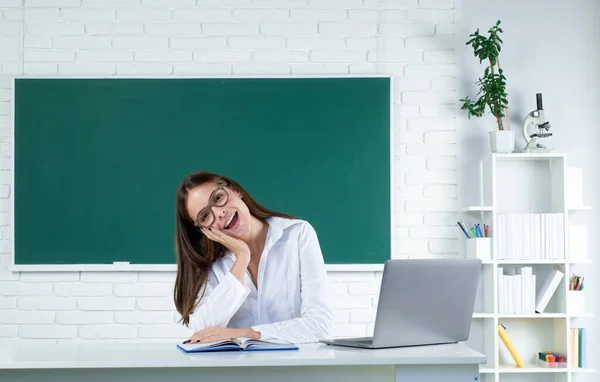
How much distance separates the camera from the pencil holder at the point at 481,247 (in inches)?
155

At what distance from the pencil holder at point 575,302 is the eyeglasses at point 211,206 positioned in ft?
7.24

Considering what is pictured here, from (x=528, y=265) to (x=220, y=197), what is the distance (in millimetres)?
2211

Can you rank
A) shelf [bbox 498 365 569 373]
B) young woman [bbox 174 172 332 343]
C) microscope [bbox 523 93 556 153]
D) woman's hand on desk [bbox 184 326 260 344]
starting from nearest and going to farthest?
woman's hand on desk [bbox 184 326 260 344] < young woman [bbox 174 172 332 343] < shelf [bbox 498 365 569 373] < microscope [bbox 523 93 556 153]

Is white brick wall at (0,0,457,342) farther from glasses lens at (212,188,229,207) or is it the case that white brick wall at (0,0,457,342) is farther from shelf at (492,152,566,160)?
glasses lens at (212,188,229,207)

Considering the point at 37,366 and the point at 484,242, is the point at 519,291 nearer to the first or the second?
the point at 484,242

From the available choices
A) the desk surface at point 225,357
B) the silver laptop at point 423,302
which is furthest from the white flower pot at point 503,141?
the desk surface at point 225,357

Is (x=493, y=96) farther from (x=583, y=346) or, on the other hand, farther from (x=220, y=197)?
(x=220, y=197)

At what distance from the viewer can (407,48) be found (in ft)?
13.8

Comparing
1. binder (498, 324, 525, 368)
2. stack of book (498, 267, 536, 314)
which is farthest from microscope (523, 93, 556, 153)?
binder (498, 324, 525, 368)

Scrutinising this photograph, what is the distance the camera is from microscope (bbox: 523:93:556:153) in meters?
4.04

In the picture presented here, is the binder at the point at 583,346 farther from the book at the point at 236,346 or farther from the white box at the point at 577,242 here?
the book at the point at 236,346

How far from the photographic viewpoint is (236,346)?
2.06m

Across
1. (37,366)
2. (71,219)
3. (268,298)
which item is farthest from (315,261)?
(71,219)

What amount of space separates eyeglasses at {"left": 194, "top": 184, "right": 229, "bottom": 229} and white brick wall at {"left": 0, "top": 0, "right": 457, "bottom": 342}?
1.66 meters
